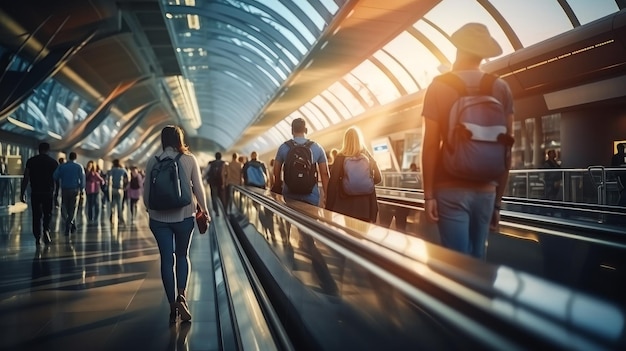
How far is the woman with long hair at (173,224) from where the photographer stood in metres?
4.66

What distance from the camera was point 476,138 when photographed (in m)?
2.83

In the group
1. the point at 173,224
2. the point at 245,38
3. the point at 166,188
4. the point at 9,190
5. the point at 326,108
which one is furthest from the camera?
the point at 326,108

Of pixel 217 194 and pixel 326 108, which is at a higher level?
pixel 326 108

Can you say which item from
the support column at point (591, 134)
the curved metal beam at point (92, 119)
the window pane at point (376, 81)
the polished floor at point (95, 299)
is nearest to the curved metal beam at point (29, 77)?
the polished floor at point (95, 299)

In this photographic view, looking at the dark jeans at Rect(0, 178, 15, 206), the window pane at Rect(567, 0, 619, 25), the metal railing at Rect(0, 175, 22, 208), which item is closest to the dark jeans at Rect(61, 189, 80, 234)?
the metal railing at Rect(0, 175, 22, 208)

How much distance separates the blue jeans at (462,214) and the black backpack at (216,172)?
1262cm

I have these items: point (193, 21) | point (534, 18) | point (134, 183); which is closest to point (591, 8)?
point (534, 18)

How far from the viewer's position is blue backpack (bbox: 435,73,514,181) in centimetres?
284

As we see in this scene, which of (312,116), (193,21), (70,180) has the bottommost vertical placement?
(70,180)

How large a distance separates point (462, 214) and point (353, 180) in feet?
9.12

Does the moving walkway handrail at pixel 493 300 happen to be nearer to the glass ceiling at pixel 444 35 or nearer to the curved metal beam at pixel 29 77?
the glass ceiling at pixel 444 35

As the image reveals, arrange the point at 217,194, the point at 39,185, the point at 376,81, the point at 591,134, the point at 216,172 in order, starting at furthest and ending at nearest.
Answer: the point at 376,81 < the point at 217,194 < the point at 216,172 < the point at 591,134 < the point at 39,185

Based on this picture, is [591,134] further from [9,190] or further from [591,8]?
[9,190]

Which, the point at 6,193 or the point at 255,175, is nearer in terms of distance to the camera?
the point at 255,175
